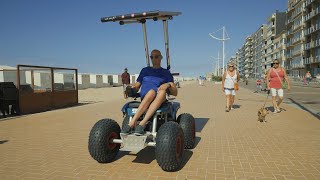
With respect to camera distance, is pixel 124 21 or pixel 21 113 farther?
pixel 21 113

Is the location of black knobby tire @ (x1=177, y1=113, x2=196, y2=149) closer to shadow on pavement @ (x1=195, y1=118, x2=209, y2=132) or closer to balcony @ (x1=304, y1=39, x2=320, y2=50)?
shadow on pavement @ (x1=195, y1=118, x2=209, y2=132)

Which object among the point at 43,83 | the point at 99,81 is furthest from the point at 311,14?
the point at 43,83

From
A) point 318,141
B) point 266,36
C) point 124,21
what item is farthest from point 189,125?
point 266,36

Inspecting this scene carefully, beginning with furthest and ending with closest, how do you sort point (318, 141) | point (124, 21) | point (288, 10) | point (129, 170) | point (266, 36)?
1. point (266, 36)
2. point (288, 10)
3. point (318, 141)
4. point (124, 21)
5. point (129, 170)

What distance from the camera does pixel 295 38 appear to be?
7306cm

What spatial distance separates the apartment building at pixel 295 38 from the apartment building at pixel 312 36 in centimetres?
180

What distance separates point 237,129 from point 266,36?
11181cm

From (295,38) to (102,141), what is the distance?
77804 millimetres

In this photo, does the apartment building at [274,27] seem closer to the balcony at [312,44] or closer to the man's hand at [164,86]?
the balcony at [312,44]

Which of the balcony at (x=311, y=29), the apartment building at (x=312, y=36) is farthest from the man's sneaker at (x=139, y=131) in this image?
the balcony at (x=311, y=29)

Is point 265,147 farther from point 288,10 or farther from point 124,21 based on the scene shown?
point 288,10

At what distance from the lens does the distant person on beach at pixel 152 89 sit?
439 cm

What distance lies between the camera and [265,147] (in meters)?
5.35

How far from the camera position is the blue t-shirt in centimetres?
480
